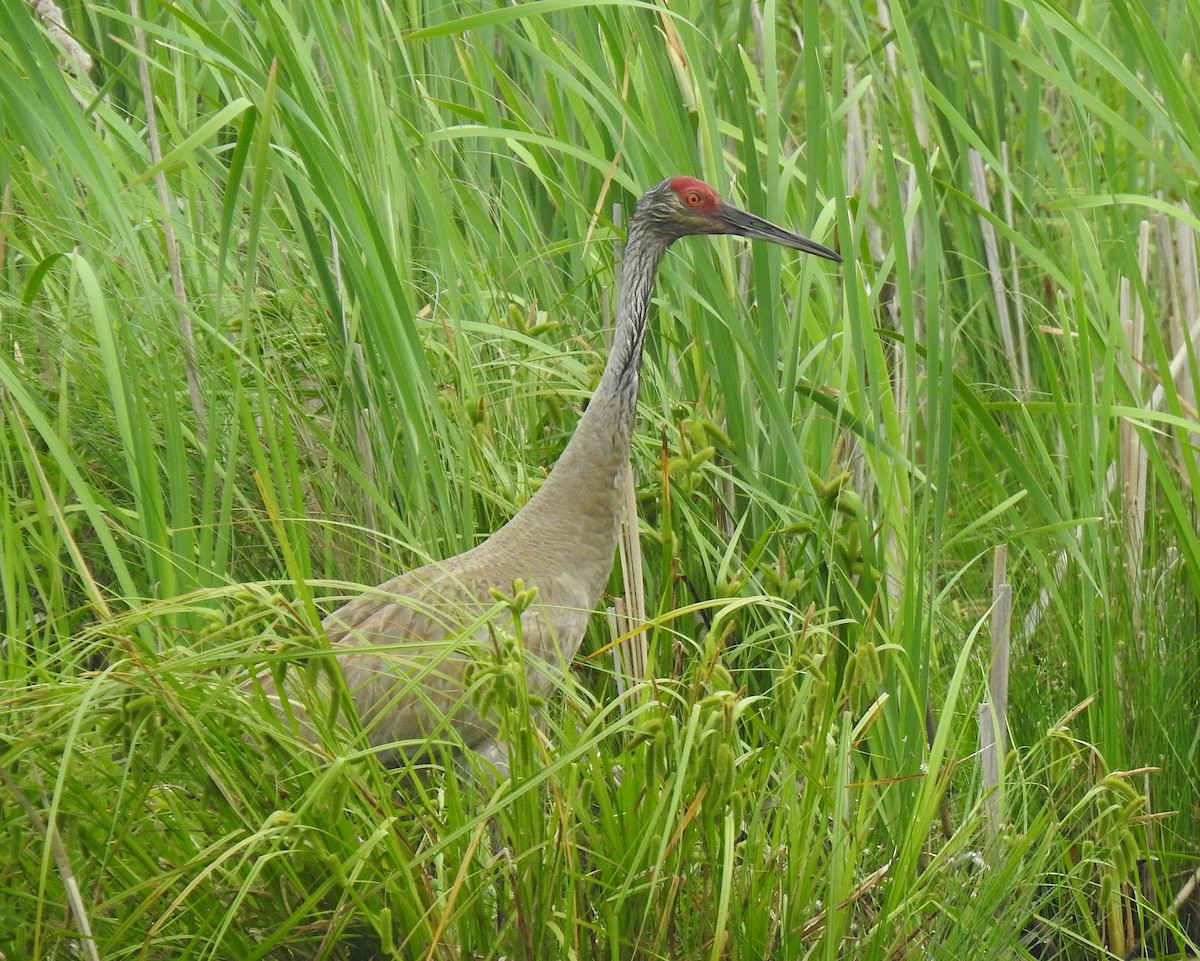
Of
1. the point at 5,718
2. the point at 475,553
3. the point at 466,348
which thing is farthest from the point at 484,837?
the point at 466,348

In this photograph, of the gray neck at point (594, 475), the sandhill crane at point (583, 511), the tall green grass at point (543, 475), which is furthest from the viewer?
the gray neck at point (594, 475)

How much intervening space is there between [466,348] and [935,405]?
0.96 metres

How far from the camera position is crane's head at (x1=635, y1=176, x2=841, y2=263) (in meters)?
2.89

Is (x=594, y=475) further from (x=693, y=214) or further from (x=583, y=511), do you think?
(x=693, y=214)

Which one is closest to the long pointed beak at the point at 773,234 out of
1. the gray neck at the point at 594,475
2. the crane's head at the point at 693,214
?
the crane's head at the point at 693,214

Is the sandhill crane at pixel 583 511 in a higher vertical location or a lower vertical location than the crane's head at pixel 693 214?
lower

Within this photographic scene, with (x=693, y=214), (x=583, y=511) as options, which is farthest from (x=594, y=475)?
(x=693, y=214)

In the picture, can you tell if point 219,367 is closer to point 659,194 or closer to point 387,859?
point 659,194

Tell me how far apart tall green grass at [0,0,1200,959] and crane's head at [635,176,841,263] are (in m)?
0.06

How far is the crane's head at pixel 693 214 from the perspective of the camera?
2895mm

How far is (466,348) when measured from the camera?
9.70 ft

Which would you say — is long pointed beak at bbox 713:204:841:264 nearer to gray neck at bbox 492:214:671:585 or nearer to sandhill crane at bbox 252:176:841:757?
sandhill crane at bbox 252:176:841:757

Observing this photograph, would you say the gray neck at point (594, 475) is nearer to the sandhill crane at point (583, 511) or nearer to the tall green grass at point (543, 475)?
the sandhill crane at point (583, 511)

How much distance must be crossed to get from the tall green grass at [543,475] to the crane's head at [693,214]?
62 millimetres
